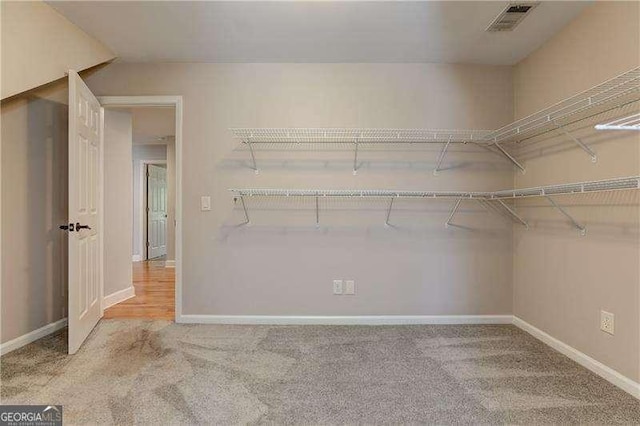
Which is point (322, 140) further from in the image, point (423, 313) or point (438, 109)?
point (423, 313)

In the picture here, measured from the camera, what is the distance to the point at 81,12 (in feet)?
7.16

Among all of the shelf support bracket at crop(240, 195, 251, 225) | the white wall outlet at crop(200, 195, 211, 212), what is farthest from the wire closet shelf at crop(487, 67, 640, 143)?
the white wall outlet at crop(200, 195, 211, 212)

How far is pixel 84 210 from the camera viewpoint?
2443 millimetres

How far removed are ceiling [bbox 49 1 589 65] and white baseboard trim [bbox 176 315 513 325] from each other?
7.04 feet

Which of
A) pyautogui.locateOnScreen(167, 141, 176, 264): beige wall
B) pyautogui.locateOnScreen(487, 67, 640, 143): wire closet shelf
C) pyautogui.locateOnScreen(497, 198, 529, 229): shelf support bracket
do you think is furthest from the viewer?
pyautogui.locateOnScreen(167, 141, 176, 264): beige wall

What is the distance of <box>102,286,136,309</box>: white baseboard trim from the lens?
3280 millimetres

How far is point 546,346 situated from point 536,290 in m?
0.41

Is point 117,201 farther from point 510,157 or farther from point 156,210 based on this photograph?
point 510,157

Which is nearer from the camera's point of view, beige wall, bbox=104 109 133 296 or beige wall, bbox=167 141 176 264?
beige wall, bbox=104 109 133 296

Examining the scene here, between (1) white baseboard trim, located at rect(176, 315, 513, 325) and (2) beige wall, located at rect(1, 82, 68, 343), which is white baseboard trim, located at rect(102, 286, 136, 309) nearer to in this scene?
(2) beige wall, located at rect(1, 82, 68, 343)

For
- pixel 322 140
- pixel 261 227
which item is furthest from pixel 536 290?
pixel 261 227

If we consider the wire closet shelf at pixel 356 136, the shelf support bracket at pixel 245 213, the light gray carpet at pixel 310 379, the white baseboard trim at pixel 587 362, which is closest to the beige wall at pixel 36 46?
the wire closet shelf at pixel 356 136

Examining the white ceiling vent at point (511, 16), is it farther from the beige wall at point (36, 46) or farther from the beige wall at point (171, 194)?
the beige wall at point (171, 194)

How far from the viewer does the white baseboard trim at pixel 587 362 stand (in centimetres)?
182
